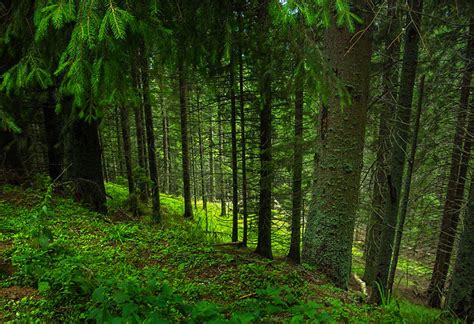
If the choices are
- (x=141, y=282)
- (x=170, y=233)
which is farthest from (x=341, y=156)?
(x=170, y=233)

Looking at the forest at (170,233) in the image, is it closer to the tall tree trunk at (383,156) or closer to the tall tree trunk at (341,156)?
the tall tree trunk at (341,156)

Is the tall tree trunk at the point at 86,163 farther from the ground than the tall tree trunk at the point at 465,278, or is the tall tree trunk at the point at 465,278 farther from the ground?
the tall tree trunk at the point at 86,163

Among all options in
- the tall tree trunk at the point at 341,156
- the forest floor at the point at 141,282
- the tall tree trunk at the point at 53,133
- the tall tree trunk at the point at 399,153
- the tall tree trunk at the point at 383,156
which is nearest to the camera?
the forest floor at the point at 141,282

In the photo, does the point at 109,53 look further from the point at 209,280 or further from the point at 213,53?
the point at 209,280

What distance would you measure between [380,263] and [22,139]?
8247 millimetres

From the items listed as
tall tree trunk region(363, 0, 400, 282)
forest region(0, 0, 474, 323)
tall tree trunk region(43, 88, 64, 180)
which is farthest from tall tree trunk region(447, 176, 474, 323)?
tall tree trunk region(43, 88, 64, 180)

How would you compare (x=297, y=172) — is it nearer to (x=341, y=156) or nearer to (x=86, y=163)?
(x=341, y=156)

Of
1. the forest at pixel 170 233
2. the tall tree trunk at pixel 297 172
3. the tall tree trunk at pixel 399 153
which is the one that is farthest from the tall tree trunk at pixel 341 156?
the tall tree trunk at pixel 297 172

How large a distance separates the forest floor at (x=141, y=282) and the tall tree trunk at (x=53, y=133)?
2.53 metres

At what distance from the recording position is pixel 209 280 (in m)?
3.28

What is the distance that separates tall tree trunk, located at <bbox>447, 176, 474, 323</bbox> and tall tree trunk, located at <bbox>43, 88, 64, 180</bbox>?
7988 millimetres

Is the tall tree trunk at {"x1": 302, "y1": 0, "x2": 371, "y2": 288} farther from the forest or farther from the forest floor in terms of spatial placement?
the forest floor

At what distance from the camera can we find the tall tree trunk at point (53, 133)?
22.4ft

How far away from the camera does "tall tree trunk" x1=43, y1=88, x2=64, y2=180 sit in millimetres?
6824
